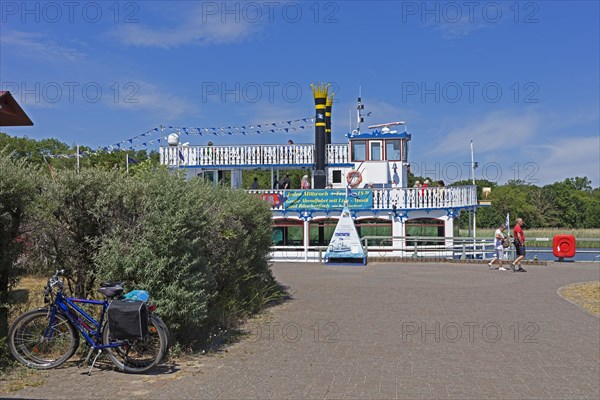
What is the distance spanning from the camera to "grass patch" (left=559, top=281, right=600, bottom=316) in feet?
40.1

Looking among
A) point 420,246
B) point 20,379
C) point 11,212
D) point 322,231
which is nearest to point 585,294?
point 420,246

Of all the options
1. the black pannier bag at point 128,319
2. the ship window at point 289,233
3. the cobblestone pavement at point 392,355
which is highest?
the ship window at point 289,233

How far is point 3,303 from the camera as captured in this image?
6527mm

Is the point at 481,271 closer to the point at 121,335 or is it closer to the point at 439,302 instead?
the point at 439,302

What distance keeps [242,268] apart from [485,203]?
1951 cm

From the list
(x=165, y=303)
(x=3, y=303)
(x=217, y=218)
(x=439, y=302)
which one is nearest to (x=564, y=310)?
(x=439, y=302)

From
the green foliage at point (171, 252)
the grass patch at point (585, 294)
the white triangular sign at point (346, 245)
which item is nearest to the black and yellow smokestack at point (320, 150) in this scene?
the white triangular sign at point (346, 245)

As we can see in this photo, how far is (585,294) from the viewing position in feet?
46.1

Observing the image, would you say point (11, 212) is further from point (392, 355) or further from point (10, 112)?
point (392, 355)

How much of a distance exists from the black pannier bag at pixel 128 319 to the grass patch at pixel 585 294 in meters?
8.92

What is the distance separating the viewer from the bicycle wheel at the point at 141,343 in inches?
254

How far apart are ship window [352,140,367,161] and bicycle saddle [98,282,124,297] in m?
21.9

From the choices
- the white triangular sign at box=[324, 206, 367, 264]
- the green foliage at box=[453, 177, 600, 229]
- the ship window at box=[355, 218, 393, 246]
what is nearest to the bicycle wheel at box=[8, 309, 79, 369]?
the white triangular sign at box=[324, 206, 367, 264]

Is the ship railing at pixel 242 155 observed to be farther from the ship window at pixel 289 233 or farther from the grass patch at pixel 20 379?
the grass patch at pixel 20 379
